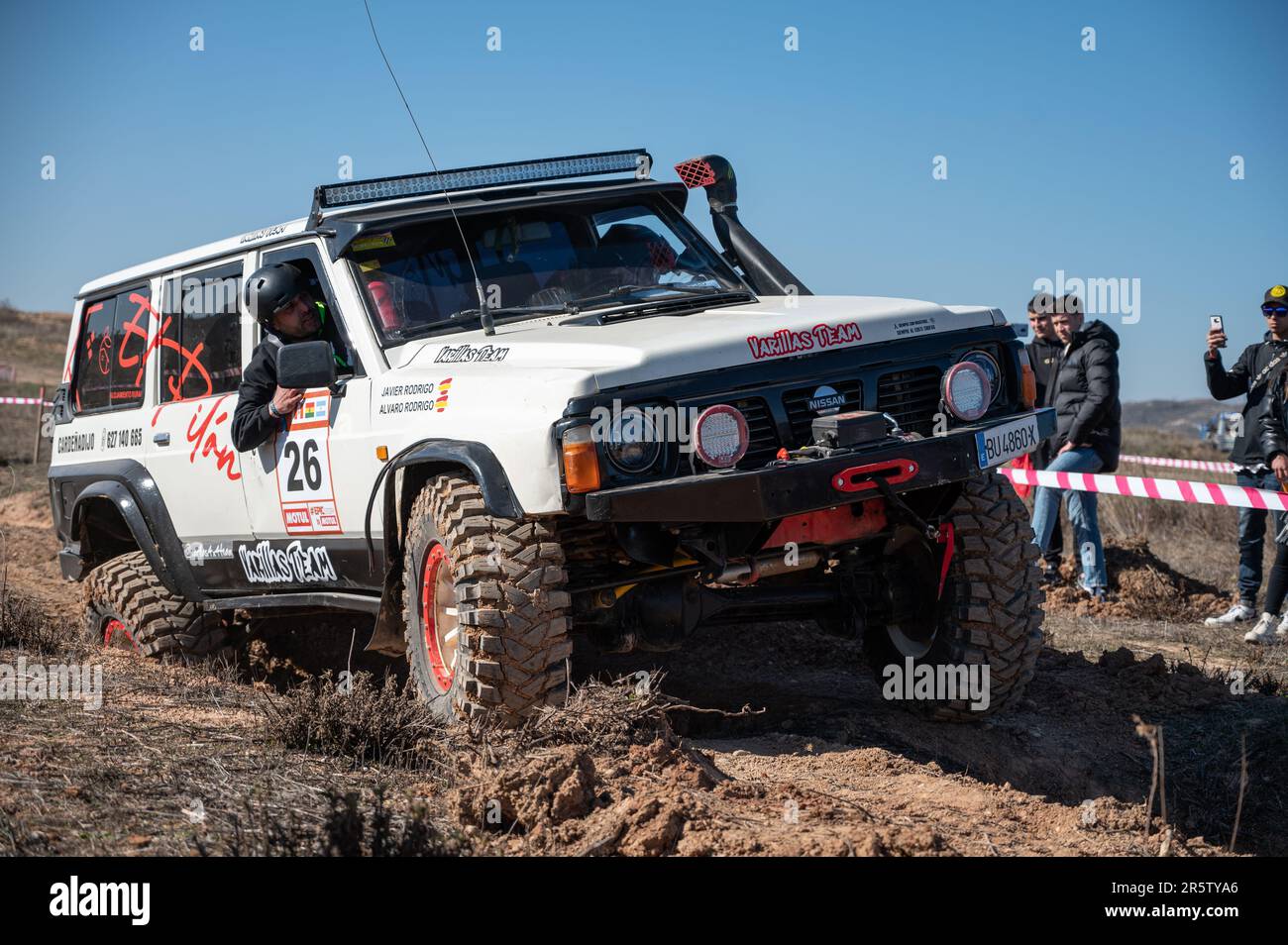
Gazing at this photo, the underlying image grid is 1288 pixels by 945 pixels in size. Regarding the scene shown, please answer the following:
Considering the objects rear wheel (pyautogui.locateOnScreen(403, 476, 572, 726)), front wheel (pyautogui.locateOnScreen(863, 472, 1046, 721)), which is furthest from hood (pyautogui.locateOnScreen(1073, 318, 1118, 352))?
rear wheel (pyautogui.locateOnScreen(403, 476, 572, 726))

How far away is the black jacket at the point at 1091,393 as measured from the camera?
30.5 feet

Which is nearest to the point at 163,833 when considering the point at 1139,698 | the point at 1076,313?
the point at 1139,698

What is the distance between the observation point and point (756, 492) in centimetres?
448

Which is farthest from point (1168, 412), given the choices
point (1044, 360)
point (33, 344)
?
point (1044, 360)

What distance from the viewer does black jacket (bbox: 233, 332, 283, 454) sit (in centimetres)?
610

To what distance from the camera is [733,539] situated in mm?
4980

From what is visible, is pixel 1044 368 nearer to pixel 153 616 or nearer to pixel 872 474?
pixel 872 474

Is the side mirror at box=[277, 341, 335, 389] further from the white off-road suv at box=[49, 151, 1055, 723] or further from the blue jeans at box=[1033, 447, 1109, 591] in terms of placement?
the blue jeans at box=[1033, 447, 1109, 591]

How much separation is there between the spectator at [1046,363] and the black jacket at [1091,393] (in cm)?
25

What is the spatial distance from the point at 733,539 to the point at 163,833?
86.4 inches

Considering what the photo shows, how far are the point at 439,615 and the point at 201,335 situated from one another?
7.82ft

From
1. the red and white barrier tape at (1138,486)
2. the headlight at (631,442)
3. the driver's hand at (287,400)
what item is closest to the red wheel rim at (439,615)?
the headlight at (631,442)

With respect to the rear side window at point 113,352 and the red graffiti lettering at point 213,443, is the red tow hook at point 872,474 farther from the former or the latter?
the rear side window at point 113,352
